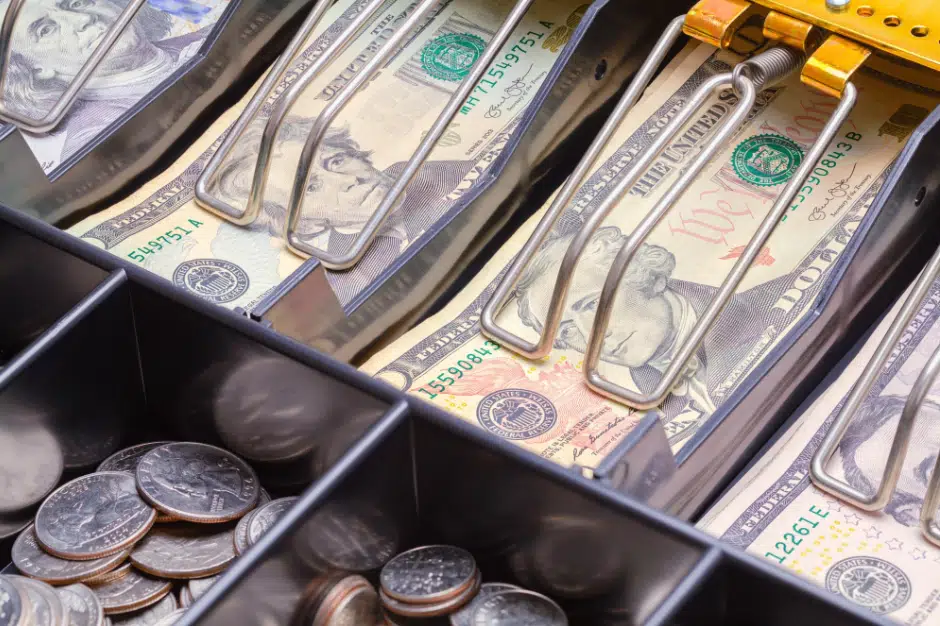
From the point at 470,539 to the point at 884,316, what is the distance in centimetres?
43

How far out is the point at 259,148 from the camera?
1.28 m

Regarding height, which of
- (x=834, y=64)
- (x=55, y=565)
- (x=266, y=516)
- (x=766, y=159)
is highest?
(x=834, y=64)

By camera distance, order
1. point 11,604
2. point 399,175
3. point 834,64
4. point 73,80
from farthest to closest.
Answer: point 73,80 < point 399,175 < point 834,64 < point 11,604

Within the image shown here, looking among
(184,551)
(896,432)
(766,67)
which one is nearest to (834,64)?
(766,67)

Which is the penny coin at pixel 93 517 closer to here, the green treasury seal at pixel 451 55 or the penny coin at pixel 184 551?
the penny coin at pixel 184 551

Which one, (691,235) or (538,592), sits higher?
(691,235)

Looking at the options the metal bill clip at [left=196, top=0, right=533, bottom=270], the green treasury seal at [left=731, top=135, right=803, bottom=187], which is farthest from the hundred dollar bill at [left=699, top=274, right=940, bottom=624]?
the metal bill clip at [left=196, top=0, right=533, bottom=270]

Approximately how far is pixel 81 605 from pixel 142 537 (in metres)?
0.07

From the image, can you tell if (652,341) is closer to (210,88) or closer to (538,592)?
(538,592)

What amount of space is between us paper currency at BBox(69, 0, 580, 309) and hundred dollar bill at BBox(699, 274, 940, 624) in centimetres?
38

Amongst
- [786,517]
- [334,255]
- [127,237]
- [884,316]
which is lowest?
[127,237]

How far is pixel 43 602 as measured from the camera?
3.08 feet

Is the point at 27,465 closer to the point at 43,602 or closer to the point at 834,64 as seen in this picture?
the point at 43,602

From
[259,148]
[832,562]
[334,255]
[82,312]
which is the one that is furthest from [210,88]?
[832,562]
